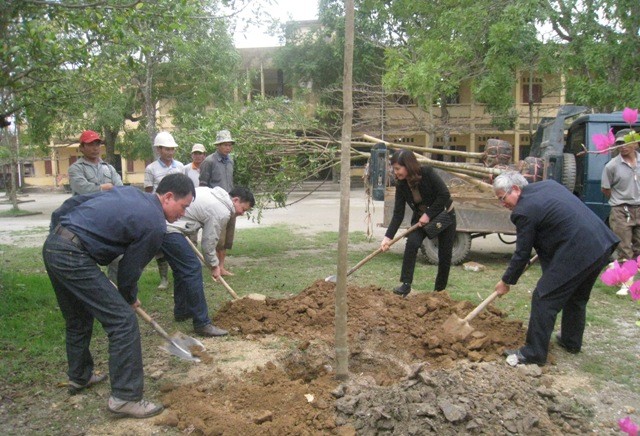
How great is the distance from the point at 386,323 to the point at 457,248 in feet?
11.7

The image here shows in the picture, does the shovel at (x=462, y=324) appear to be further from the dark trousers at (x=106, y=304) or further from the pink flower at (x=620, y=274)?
the pink flower at (x=620, y=274)

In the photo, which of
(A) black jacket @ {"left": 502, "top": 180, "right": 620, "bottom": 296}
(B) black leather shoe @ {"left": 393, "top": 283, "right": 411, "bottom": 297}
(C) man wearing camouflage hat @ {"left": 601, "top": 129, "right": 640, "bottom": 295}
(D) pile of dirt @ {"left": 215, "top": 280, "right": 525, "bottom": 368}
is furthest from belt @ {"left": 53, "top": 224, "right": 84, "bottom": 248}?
(C) man wearing camouflage hat @ {"left": 601, "top": 129, "right": 640, "bottom": 295}

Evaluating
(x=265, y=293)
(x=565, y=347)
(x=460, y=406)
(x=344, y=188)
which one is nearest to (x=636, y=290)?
(x=460, y=406)

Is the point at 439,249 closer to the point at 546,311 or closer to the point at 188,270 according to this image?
the point at 546,311

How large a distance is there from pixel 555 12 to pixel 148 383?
31.8ft

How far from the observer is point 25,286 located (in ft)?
21.7

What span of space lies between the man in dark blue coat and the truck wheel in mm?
3743

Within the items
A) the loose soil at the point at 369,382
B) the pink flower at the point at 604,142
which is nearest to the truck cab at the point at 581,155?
the loose soil at the point at 369,382

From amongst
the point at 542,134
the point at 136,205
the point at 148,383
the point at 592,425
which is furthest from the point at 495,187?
the point at 542,134

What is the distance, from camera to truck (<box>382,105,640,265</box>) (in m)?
7.55

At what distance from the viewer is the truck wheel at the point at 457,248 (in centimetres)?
806

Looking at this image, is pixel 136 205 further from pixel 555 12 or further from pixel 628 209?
pixel 555 12

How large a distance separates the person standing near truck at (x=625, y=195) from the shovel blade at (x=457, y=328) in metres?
3.28

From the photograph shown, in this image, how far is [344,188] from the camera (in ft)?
11.5
